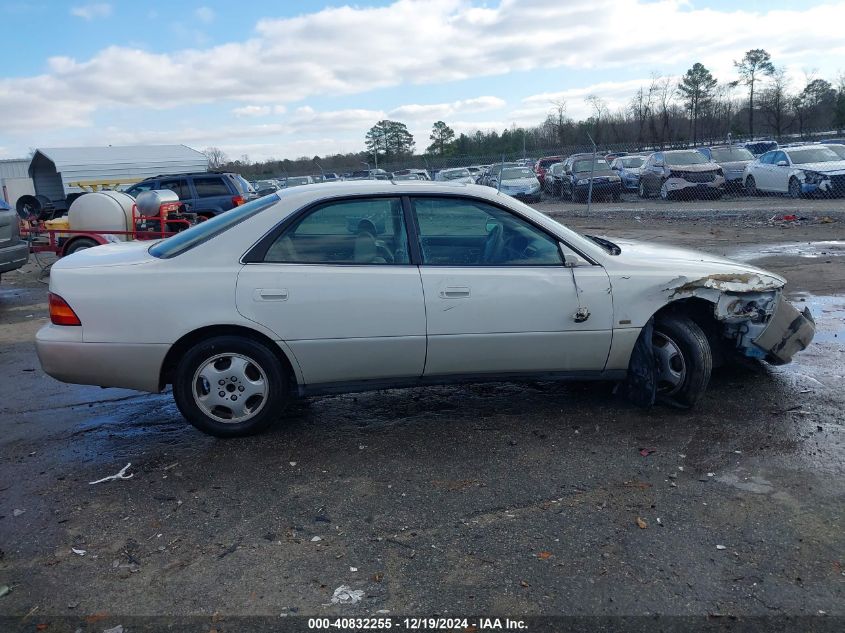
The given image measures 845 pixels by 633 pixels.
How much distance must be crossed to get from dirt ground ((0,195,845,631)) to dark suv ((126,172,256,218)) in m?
11.1

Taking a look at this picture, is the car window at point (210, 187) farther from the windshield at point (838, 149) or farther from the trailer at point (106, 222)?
the windshield at point (838, 149)

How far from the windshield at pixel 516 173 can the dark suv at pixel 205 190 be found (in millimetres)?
10363

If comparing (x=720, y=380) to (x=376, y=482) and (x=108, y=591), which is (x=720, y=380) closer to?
(x=376, y=482)

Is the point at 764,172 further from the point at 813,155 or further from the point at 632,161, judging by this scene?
the point at 632,161

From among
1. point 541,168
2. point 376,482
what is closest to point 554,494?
point 376,482

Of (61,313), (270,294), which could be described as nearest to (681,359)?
(270,294)

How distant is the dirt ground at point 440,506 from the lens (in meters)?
2.88

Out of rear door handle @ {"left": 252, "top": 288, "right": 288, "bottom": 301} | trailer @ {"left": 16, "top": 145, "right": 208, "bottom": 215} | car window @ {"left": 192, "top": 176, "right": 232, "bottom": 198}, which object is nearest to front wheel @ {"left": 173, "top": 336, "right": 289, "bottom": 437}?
rear door handle @ {"left": 252, "top": 288, "right": 288, "bottom": 301}

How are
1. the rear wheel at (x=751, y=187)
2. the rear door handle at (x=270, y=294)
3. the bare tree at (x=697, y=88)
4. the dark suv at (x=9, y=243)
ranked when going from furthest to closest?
the bare tree at (x=697, y=88), the rear wheel at (x=751, y=187), the dark suv at (x=9, y=243), the rear door handle at (x=270, y=294)

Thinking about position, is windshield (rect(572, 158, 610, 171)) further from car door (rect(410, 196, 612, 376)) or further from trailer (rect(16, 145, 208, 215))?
car door (rect(410, 196, 612, 376))

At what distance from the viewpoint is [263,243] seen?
4371 mm

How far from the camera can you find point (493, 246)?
4.60m

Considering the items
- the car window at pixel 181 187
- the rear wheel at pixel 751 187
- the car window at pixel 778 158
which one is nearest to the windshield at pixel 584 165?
the rear wheel at pixel 751 187

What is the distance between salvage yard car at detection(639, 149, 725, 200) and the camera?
20.5 meters
